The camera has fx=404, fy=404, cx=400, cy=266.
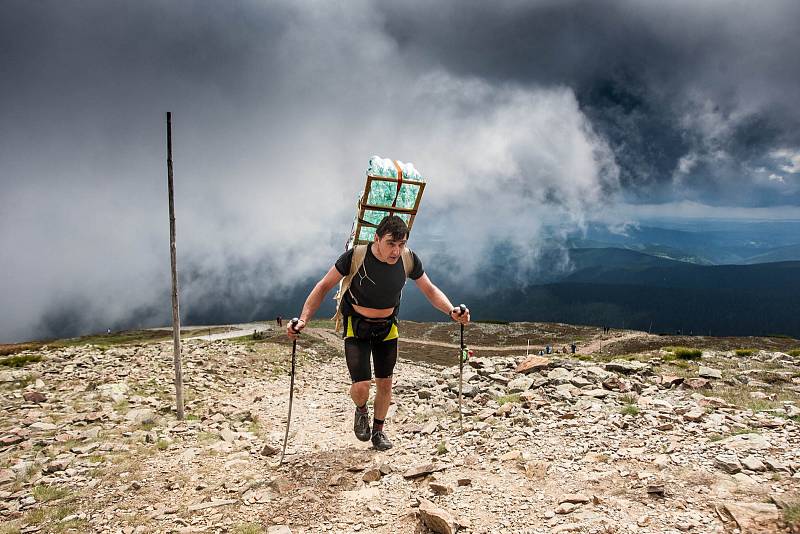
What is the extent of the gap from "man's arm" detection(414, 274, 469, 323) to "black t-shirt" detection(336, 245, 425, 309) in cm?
59

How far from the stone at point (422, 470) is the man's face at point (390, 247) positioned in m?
3.23

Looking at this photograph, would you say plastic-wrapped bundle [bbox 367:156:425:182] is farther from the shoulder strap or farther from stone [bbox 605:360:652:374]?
stone [bbox 605:360:652:374]

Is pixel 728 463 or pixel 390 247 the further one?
pixel 390 247

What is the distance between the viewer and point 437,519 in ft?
15.2

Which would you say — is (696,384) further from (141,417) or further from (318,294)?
(141,417)

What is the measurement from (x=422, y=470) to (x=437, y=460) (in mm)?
648

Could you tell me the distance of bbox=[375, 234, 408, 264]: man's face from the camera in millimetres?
6238

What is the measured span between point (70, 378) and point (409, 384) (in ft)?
43.8

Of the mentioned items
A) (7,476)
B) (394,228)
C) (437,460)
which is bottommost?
(7,476)

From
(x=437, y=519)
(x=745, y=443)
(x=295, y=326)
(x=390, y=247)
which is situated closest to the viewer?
(x=437, y=519)

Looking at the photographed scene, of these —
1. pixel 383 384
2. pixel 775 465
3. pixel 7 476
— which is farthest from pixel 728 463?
pixel 7 476

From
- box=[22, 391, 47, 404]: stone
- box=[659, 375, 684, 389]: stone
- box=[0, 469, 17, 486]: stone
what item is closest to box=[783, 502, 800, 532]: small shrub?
box=[659, 375, 684, 389]: stone

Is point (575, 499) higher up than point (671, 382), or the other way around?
point (575, 499)

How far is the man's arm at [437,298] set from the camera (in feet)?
23.9
